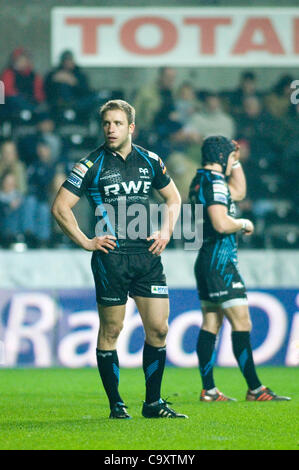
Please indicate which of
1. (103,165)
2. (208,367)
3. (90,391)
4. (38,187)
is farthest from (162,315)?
(38,187)

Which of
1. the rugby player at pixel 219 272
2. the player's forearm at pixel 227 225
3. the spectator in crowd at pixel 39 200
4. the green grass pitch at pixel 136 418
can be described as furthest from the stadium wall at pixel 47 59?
the player's forearm at pixel 227 225

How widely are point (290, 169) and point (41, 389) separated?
6942mm

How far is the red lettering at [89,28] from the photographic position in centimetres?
1565

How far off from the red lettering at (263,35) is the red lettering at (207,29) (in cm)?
38

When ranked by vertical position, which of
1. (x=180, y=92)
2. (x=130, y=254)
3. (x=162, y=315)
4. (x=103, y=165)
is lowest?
(x=162, y=315)

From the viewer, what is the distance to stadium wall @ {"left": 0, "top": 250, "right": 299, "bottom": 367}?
36.9 feet

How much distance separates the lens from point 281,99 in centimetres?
1525

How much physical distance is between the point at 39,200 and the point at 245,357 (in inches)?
244

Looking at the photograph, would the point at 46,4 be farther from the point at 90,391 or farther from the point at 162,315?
the point at 162,315

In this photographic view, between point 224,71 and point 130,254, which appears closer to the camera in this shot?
point 130,254

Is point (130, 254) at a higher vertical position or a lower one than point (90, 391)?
higher

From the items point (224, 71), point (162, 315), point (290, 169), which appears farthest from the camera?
point (224, 71)

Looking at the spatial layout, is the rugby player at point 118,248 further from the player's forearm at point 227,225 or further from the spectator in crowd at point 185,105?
the spectator in crowd at point 185,105

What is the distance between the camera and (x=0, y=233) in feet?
40.6
